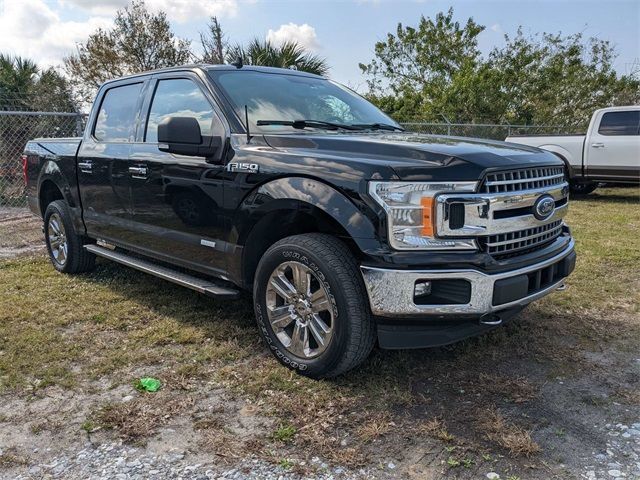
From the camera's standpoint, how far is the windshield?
3762 mm

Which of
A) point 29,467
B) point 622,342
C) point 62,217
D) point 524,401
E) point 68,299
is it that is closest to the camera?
point 29,467

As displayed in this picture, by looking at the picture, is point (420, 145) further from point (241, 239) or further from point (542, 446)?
point (542, 446)

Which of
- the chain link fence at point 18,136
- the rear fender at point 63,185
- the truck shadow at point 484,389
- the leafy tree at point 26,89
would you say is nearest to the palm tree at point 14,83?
the leafy tree at point 26,89

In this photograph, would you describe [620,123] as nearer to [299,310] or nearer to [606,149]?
[606,149]

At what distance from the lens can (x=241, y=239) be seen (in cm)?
351

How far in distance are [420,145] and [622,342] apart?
214cm

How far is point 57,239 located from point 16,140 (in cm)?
563

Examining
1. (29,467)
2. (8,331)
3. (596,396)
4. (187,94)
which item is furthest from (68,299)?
(596,396)

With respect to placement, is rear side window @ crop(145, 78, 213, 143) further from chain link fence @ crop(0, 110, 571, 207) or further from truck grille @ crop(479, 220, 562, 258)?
chain link fence @ crop(0, 110, 571, 207)

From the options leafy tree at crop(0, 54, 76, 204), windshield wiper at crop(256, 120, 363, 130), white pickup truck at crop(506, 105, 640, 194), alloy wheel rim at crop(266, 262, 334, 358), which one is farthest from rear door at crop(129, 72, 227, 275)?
white pickup truck at crop(506, 105, 640, 194)

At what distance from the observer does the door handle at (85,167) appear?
4883mm

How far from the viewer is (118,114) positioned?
486cm

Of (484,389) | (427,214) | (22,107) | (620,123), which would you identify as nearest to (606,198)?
(620,123)

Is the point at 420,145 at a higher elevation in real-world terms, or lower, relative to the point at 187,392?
higher
